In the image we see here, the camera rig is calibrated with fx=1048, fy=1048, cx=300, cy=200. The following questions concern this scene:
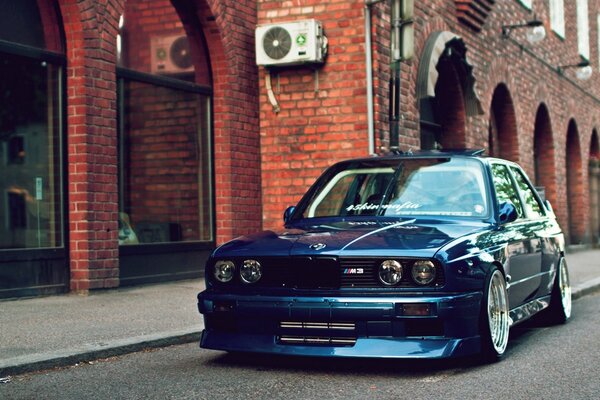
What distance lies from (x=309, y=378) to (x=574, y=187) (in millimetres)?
22553

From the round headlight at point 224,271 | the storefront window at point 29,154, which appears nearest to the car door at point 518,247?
the round headlight at point 224,271

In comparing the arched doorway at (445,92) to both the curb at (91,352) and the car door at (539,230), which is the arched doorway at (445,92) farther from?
the curb at (91,352)

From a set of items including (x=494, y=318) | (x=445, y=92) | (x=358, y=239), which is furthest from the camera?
(x=445, y=92)

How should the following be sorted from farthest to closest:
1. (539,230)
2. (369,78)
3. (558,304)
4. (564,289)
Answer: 1. (369,78)
2. (564,289)
3. (558,304)
4. (539,230)

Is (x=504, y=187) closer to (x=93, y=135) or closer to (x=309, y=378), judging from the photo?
(x=309, y=378)

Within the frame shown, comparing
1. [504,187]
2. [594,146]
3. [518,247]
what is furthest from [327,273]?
[594,146]

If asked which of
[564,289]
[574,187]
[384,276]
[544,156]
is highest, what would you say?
[544,156]

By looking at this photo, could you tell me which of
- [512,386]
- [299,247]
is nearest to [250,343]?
[299,247]

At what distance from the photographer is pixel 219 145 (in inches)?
516

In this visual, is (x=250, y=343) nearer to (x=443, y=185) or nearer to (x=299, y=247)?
(x=299, y=247)

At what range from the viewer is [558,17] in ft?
84.9

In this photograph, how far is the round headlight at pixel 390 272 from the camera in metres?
6.22

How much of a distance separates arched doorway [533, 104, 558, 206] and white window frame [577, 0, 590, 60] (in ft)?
18.0

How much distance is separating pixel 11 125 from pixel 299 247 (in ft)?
15.6
